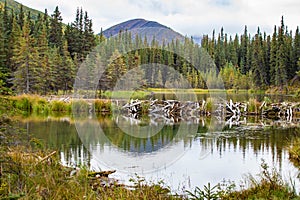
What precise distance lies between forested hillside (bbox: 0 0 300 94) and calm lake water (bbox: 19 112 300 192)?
32.2ft

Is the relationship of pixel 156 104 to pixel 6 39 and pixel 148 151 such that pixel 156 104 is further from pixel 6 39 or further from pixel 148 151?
pixel 6 39

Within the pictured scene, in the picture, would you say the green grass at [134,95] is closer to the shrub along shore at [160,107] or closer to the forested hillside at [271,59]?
the shrub along shore at [160,107]

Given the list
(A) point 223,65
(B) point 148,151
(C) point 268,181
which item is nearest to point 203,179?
(C) point 268,181

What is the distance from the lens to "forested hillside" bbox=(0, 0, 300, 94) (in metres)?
31.7

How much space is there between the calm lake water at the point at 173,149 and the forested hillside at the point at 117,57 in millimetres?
9825

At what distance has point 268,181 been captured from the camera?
6270mm

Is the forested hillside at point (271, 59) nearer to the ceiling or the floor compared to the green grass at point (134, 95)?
nearer to the ceiling

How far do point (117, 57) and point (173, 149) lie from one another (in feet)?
75.3

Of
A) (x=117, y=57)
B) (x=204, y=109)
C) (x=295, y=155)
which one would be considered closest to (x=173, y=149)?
(x=295, y=155)

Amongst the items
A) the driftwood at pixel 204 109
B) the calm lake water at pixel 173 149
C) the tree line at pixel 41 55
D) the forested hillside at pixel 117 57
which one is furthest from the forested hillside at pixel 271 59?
the calm lake water at pixel 173 149

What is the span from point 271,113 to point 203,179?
50.6 feet

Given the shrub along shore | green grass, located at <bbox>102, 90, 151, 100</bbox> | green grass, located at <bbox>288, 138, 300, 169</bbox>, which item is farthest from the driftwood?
green grass, located at <bbox>288, 138, 300, 169</bbox>

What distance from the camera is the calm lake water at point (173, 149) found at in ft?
26.3

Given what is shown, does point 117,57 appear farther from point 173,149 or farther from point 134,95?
point 173,149
